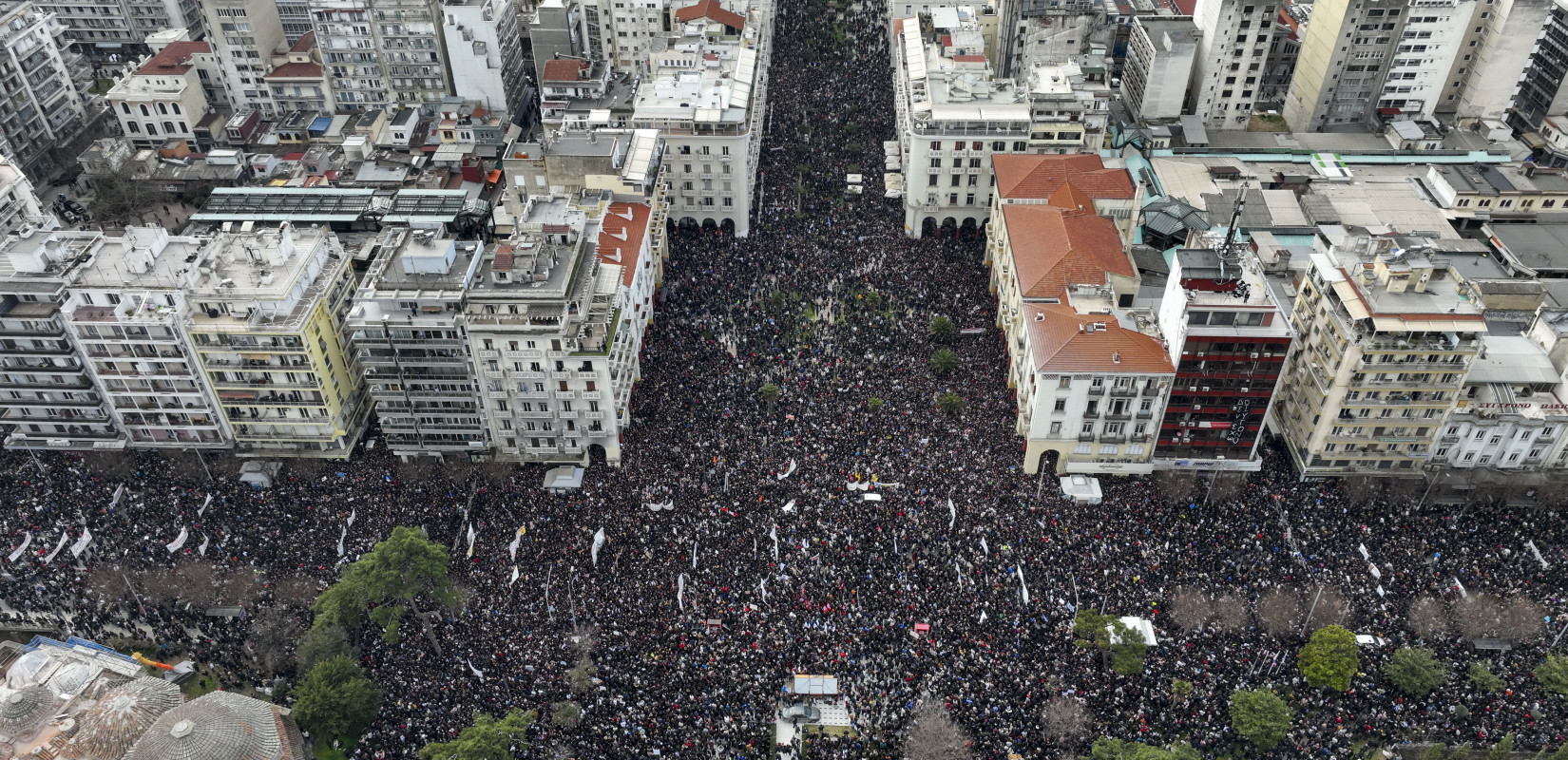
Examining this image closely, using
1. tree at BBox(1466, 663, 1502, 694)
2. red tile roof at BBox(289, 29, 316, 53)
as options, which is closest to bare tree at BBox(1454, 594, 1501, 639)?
tree at BBox(1466, 663, 1502, 694)

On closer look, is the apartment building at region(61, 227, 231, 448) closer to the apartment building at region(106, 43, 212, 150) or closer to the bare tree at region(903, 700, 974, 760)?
the apartment building at region(106, 43, 212, 150)

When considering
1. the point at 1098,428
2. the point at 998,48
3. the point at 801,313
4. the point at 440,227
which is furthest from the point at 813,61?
the point at 1098,428

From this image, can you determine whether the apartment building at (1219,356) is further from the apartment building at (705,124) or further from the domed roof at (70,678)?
the domed roof at (70,678)

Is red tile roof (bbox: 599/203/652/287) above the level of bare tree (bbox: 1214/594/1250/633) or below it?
above

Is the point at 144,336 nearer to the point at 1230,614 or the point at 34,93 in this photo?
the point at 34,93

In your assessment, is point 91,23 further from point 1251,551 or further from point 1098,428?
point 1251,551

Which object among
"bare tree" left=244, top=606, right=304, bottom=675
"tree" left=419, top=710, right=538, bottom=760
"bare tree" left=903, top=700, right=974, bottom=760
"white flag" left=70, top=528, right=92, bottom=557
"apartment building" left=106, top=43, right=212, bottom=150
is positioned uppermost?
"apartment building" left=106, top=43, right=212, bottom=150

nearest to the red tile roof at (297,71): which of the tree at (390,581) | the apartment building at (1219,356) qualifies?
the tree at (390,581)
